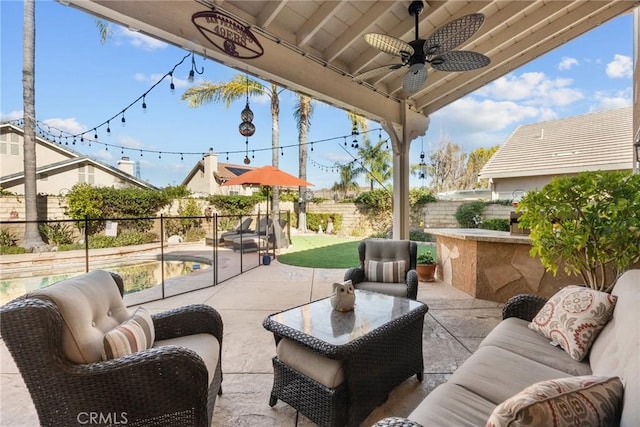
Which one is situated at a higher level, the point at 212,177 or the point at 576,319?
the point at 212,177

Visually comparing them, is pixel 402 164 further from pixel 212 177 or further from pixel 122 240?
pixel 212 177

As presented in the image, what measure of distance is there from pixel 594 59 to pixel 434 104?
13.2 m

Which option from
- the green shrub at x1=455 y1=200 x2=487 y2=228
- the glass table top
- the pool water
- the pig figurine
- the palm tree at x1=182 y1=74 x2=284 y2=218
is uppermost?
the palm tree at x1=182 y1=74 x2=284 y2=218

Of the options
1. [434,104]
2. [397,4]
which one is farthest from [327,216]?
[397,4]

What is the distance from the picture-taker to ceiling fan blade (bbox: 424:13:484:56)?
262cm

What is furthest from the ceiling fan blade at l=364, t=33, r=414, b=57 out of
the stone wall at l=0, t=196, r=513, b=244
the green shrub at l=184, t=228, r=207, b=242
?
the green shrub at l=184, t=228, r=207, b=242

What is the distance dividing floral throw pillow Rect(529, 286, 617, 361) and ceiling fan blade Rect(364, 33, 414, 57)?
2.52 meters

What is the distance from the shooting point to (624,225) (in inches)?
81.2

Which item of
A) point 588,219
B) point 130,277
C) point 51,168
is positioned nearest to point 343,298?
point 588,219

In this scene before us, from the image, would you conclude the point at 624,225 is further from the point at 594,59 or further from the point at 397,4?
the point at 594,59

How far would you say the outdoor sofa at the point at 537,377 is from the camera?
2.75 feet

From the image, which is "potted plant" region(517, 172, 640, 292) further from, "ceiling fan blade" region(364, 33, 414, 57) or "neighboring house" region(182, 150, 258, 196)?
"neighboring house" region(182, 150, 258, 196)

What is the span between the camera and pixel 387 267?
3473 mm

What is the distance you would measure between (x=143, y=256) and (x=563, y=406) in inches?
361
